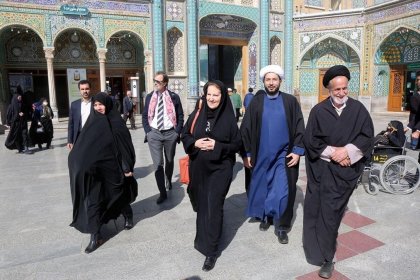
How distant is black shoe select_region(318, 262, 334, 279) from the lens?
2.31m

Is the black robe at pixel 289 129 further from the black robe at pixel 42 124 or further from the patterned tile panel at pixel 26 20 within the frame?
the patterned tile panel at pixel 26 20

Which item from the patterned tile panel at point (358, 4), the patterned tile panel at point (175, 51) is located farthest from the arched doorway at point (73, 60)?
the patterned tile panel at point (358, 4)

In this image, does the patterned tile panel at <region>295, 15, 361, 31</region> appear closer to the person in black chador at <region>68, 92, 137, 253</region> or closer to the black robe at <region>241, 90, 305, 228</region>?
the black robe at <region>241, 90, 305, 228</region>

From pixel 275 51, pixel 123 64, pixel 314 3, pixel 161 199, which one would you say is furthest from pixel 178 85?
pixel 161 199

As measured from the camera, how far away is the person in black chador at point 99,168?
109 inches

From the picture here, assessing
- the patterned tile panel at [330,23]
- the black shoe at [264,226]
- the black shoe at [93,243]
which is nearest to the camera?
the black shoe at [93,243]

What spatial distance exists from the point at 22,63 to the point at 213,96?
43.9 feet

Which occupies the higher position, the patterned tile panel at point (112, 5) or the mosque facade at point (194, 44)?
the patterned tile panel at point (112, 5)

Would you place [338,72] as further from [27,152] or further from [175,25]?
[175,25]

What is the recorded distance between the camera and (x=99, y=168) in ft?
9.18

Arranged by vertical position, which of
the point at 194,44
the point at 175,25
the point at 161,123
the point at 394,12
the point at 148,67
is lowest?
the point at 161,123

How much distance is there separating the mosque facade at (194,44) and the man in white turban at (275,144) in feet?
35.4

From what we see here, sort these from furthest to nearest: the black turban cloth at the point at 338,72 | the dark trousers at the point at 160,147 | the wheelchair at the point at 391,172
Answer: the wheelchair at the point at 391,172 < the dark trousers at the point at 160,147 < the black turban cloth at the point at 338,72

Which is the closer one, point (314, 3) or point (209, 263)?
point (209, 263)
